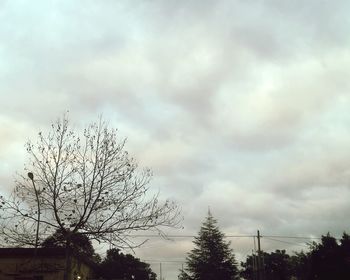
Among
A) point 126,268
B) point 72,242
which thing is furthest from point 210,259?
point 72,242

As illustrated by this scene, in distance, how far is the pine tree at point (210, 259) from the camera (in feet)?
241

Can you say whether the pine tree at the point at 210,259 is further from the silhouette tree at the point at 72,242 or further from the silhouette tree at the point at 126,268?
the silhouette tree at the point at 72,242

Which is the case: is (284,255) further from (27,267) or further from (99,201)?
(99,201)

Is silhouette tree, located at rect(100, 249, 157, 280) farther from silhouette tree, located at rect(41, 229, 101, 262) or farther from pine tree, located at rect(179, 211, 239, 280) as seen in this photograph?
silhouette tree, located at rect(41, 229, 101, 262)

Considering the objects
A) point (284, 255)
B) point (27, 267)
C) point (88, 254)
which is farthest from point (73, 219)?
point (284, 255)

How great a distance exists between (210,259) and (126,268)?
15804 millimetres

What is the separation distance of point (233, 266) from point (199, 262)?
5454mm

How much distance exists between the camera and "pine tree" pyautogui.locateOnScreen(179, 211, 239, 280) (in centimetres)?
7331

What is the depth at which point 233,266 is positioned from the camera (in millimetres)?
74750

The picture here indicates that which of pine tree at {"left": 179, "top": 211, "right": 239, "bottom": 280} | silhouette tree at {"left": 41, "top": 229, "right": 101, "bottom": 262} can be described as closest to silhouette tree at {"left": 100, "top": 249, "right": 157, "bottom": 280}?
pine tree at {"left": 179, "top": 211, "right": 239, "bottom": 280}

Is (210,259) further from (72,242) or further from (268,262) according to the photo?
(72,242)

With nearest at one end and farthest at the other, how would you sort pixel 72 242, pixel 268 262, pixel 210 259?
pixel 72 242 < pixel 210 259 < pixel 268 262

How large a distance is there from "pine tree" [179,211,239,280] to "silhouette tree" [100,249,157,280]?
841cm

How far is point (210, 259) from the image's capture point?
7512 centimetres
